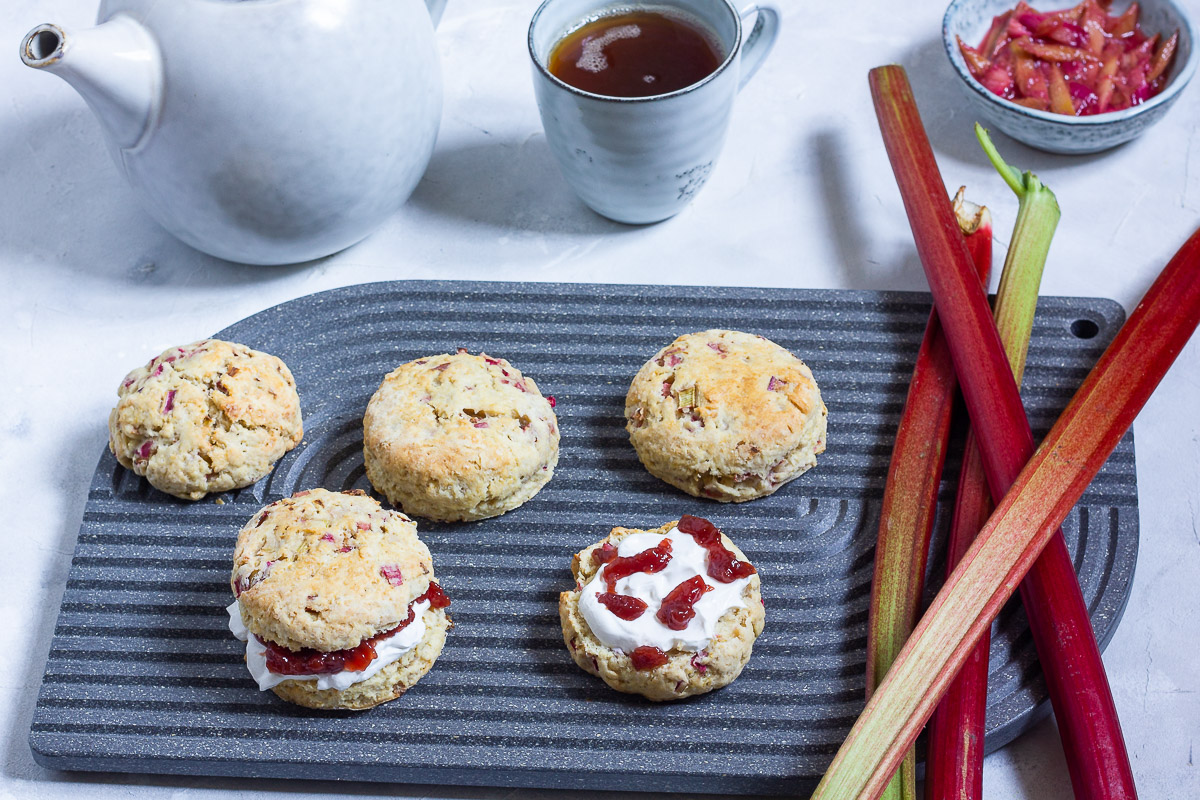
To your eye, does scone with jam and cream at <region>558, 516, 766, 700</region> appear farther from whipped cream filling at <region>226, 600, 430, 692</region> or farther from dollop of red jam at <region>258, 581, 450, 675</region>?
dollop of red jam at <region>258, 581, 450, 675</region>

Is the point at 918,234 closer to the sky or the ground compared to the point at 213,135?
closer to the ground

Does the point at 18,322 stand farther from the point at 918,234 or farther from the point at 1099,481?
the point at 1099,481

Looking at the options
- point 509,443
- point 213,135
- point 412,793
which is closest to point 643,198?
point 509,443

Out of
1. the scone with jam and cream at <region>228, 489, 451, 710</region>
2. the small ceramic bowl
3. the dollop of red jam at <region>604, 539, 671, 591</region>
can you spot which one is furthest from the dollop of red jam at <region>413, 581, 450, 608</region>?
the small ceramic bowl

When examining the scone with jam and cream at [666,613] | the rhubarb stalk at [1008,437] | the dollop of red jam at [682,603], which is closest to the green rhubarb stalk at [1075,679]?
the rhubarb stalk at [1008,437]

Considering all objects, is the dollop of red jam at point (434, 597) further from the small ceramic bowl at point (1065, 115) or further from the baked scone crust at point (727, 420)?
the small ceramic bowl at point (1065, 115)

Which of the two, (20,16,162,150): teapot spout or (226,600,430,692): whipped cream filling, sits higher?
(20,16,162,150): teapot spout

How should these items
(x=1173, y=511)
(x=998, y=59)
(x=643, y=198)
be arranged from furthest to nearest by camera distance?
1. (x=998, y=59)
2. (x=643, y=198)
3. (x=1173, y=511)
